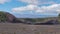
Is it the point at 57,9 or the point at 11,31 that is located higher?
the point at 57,9

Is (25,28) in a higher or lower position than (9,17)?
lower

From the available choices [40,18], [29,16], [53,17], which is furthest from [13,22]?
[53,17]

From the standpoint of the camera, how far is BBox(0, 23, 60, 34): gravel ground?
195 inches

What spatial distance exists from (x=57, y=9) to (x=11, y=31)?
158cm

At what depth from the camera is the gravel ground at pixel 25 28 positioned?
4.95 meters

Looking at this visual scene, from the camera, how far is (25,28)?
4984 mm

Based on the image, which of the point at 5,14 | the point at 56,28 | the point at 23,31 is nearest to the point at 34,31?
the point at 23,31

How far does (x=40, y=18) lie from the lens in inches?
197

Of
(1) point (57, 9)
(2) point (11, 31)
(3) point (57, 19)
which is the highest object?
Result: (1) point (57, 9)

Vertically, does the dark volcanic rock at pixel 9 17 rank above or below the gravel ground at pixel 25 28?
above

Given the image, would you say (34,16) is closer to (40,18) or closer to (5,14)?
(40,18)

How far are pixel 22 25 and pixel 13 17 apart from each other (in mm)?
375

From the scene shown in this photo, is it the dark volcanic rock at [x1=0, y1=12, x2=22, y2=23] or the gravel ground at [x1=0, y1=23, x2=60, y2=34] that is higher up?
the dark volcanic rock at [x1=0, y1=12, x2=22, y2=23]

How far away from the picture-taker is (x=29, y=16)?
4980mm
